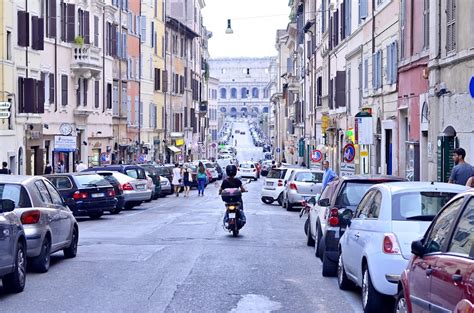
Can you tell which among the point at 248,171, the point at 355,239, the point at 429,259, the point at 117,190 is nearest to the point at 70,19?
the point at 117,190

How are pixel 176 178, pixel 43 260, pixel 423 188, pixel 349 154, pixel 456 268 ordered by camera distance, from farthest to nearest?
pixel 176 178 → pixel 349 154 → pixel 43 260 → pixel 423 188 → pixel 456 268

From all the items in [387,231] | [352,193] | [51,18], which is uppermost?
[51,18]

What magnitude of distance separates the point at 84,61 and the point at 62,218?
35.3 m

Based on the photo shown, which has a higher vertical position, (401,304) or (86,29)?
(86,29)

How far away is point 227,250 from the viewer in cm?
1895

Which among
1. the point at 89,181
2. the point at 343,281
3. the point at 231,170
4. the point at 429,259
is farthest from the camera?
the point at 89,181

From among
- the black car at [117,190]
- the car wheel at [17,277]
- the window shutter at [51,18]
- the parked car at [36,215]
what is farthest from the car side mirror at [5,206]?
the window shutter at [51,18]

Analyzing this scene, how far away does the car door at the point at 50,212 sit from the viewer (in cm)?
1576

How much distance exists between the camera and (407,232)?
11055 mm

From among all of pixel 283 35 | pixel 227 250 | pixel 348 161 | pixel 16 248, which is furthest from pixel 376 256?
pixel 283 35

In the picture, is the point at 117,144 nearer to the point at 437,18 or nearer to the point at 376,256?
the point at 437,18

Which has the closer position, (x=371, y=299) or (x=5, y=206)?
(x=371, y=299)

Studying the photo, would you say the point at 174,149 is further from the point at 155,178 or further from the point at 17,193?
the point at 17,193

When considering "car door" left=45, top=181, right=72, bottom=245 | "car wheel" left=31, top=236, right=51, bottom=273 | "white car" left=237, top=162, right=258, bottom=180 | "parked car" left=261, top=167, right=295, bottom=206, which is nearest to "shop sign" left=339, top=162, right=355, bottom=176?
"parked car" left=261, top=167, right=295, bottom=206
